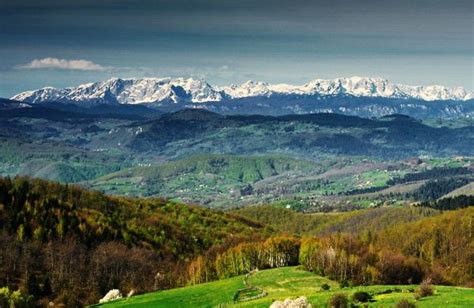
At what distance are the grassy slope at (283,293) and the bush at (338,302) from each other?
1.65m

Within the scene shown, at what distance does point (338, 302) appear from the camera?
207 ft

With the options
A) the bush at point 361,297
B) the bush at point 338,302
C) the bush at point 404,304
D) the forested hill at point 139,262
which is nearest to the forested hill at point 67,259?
the forested hill at point 139,262

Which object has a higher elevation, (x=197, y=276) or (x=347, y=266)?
(x=347, y=266)

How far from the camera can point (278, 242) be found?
151500 mm

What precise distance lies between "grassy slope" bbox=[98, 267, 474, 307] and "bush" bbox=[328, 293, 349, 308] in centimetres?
165

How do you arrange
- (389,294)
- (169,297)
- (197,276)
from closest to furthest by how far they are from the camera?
(389,294)
(169,297)
(197,276)

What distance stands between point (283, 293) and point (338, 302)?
90.4 feet

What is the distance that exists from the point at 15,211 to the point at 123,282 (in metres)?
56.4

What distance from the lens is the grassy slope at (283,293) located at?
6519 cm

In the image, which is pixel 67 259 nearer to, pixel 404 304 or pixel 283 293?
pixel 283 293

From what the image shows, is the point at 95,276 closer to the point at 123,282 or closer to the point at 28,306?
the point at 123,282

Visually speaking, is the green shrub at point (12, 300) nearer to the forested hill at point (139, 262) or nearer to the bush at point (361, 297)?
the forested hill at point (139, 262)

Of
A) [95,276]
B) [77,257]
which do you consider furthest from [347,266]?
[77,257]

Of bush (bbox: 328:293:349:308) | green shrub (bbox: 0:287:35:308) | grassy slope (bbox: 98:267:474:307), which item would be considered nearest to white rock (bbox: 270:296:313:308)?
bush (bbox: 328:293:349:308)
